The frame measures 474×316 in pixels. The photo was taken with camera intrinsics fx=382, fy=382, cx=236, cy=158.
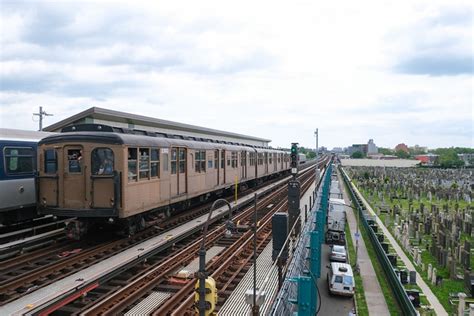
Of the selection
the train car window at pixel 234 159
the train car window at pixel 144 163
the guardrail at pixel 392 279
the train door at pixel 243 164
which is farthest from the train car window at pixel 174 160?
the train door at pixel 243 164

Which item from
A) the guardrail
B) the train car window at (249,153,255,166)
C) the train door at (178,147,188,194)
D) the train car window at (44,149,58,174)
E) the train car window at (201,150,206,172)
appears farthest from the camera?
the train car window at (249,153,255,166)

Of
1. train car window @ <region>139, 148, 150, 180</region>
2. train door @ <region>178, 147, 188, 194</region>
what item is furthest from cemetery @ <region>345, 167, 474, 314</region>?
train car window @ <region>139, 148, 150, 180</region>

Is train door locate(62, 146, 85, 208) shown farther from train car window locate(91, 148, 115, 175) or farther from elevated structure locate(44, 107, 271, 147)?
elevated structure locate(44, 107, 271, 147)

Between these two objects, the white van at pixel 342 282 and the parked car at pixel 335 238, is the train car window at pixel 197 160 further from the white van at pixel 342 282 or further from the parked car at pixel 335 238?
the parked car at pixel 335 238

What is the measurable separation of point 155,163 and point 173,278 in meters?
4.07

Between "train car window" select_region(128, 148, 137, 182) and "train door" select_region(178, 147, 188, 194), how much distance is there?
3158 millimetres

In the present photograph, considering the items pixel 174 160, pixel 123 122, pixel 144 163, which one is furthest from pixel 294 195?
pixel 123 122

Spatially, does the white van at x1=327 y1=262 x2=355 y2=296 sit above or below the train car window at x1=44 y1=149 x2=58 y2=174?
below

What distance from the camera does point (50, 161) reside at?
34.0 ft

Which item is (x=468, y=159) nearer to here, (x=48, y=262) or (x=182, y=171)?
(x=182, y=171)

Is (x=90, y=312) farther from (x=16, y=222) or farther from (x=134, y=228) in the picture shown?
(x=16, y=222)

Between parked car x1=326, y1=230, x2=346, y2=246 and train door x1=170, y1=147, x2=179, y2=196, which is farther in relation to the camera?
parked car x1=326, y1=230, x2=346, y2=246

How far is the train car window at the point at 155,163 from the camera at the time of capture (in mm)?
11188

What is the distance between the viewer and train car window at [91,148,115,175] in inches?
383
